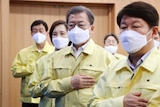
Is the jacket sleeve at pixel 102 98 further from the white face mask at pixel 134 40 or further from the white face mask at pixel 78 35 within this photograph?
the white face mask at pixel 78 35

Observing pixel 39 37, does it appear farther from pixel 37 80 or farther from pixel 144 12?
pixel 144 12

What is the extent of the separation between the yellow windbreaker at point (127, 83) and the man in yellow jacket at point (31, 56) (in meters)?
2.17

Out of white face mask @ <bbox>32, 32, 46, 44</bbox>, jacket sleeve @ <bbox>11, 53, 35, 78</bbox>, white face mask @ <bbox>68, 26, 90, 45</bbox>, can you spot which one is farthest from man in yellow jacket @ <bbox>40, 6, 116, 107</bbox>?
white face mask @ <bbox>32, 32, 46, 44</bbox>

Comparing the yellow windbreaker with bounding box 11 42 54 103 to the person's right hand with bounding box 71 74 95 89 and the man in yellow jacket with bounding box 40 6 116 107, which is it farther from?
the person's right hand with bounding box 71 74 95 89

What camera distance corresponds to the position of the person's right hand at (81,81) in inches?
93.0

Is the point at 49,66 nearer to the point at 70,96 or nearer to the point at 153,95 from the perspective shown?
the point at 70,96

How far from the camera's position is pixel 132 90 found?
1774mm

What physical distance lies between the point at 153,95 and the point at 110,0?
430cm

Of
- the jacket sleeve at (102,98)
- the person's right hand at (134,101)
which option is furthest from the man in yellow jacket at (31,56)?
the person's right hand at (134,101)

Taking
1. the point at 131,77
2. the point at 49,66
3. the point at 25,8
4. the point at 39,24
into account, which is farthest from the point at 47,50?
the point at 131,77

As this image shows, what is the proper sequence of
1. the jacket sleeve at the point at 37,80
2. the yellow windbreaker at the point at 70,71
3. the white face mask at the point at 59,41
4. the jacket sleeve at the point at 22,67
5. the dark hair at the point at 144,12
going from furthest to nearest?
the jacket sleeve at the point at 22,67, the white face mask at the point at 59,41, the jacket sleeve at the point at 37,80, the yellow windbreaker at the point at 70,71, the dark hair at the point at 144,12

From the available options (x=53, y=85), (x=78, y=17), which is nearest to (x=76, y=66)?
(x=53, y=85)

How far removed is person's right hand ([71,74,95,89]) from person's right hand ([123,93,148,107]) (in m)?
0.69

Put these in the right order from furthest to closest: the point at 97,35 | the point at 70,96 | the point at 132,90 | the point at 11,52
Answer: the point at 97,35
the point at 11,52
the point at 70,96
the point at 132,90
